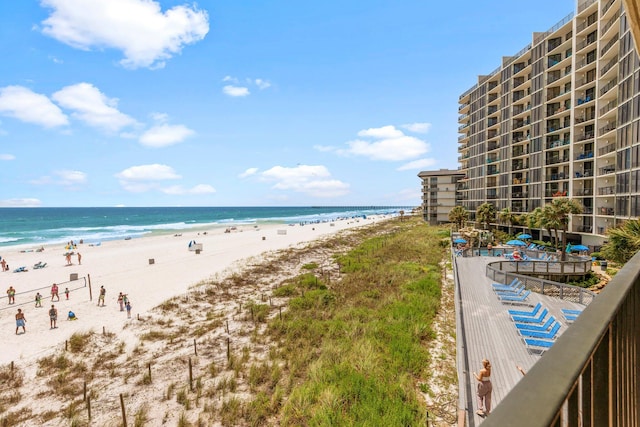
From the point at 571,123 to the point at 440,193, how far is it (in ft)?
134

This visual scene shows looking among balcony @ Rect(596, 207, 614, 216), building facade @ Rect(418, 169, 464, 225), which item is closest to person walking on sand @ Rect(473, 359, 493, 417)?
balcony @ Rect(596, 207, 614, 216)

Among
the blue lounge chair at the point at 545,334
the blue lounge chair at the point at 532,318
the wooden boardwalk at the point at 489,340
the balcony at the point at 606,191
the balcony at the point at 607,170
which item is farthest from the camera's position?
the balcony at the point at 607,170

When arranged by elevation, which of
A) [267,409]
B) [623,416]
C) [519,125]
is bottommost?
[267,409]

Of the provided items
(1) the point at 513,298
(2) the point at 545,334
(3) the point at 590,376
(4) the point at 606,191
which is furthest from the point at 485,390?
(4) the point at 606,191

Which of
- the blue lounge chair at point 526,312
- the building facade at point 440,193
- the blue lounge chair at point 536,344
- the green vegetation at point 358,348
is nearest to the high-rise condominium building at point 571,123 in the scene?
the building facade at point 440,193

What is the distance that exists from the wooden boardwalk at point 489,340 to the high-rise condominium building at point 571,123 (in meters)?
18.1

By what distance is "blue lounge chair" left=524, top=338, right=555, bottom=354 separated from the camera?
1270cm

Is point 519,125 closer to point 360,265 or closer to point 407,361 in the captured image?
point 360,265

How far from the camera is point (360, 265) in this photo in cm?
3534

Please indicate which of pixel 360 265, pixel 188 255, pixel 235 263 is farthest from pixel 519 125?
pixel 188 255

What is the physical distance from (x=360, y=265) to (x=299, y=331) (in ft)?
59.0

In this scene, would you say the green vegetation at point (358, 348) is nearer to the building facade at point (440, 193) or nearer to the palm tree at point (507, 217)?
the palm tree at point (507, 217)

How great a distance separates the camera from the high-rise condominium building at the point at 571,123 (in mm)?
30589

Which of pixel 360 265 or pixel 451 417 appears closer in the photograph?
pixel 451 417
